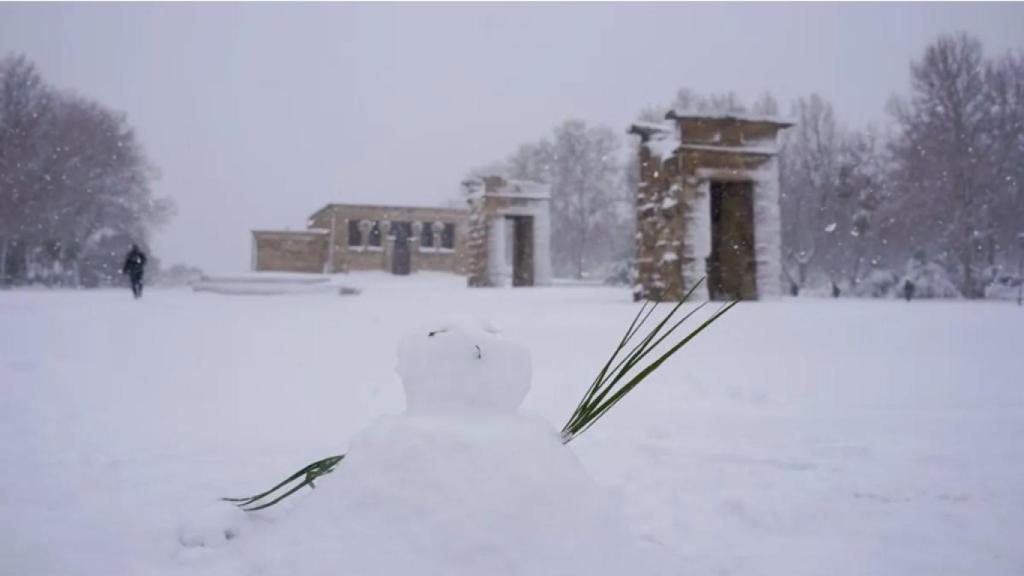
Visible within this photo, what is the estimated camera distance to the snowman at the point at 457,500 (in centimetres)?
165

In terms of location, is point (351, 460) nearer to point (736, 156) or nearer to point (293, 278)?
point (736, 156)

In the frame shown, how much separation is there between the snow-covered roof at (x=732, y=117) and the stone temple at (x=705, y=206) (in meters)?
0.02

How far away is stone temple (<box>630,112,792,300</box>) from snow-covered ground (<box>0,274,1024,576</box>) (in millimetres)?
3334

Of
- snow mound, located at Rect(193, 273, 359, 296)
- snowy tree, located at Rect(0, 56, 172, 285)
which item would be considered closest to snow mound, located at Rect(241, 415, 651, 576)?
snow mound, located at Rect(193, 273, 359, 296)

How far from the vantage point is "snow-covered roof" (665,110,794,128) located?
474 inches

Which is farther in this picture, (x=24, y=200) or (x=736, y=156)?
(x=24, y=200)

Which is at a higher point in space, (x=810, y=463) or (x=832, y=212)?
(x=832, y=212)

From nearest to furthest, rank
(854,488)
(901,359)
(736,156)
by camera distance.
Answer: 1. (854,488)
2. (901,359)
3. (736,156)

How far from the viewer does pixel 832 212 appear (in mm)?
29172

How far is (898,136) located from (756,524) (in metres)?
26.6

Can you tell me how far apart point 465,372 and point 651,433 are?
241 centimetres

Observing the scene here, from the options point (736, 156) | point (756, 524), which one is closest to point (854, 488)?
point (756, 524)

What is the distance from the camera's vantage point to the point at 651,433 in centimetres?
410

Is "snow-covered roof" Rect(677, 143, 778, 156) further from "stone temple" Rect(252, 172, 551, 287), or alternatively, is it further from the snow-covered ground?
"stone temple" Rect(252, 172, 551, 287)
